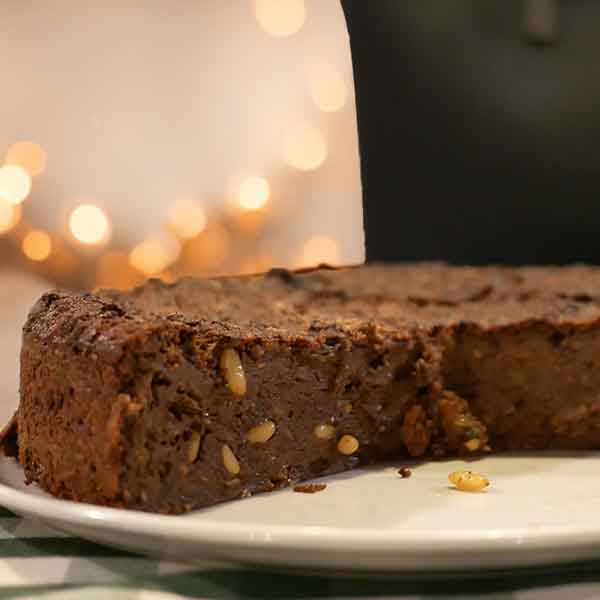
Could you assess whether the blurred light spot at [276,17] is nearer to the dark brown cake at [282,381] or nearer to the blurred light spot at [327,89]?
the blurred light spot at [327,89]

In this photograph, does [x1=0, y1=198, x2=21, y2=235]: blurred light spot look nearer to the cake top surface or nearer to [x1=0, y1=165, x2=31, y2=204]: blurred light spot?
[x1=0, y1=165, x2=31, y2=204]: blurred light spot

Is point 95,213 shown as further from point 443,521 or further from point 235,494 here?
point 443,521

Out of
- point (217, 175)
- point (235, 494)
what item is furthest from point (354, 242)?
point (235, 494)

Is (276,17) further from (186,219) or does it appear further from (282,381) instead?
(282,381)

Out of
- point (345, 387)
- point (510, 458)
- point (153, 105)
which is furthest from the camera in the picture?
point (153, 105)

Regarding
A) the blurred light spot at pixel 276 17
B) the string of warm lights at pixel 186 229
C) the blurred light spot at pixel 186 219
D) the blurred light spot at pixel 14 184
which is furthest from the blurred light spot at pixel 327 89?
the blurred light spot at pixel 14 184

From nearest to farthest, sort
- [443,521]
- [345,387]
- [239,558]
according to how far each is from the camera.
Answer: [239,558] < [443,521] < [345,387]
